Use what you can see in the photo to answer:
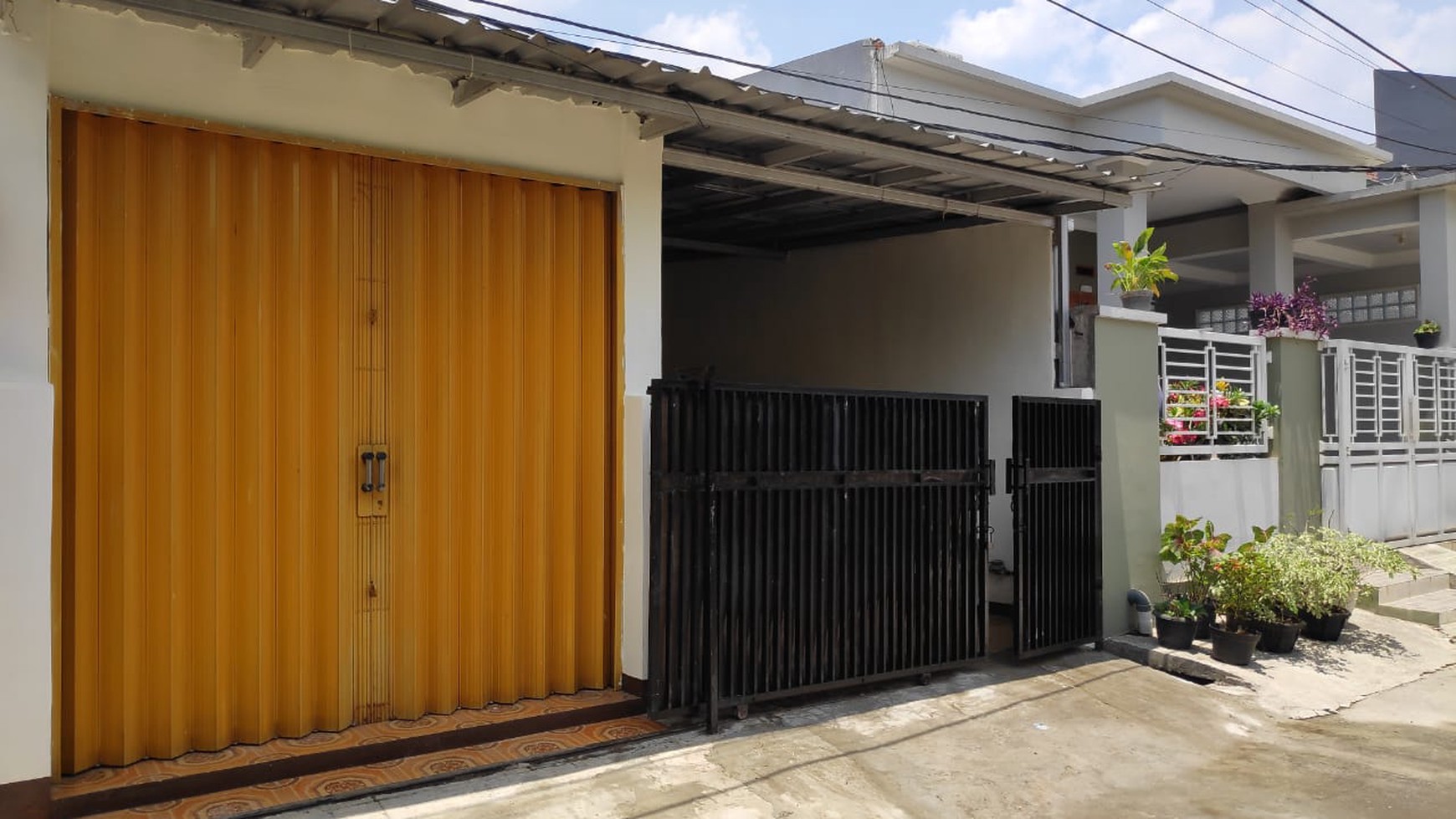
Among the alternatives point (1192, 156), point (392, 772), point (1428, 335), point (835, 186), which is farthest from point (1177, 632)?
point (1428, 335)

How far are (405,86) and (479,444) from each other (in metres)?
1.61

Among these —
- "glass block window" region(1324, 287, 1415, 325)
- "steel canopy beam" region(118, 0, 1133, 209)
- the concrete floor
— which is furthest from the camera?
"glass block window" region(1324, 287, 1415, 325)

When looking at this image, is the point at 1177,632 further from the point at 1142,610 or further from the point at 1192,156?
the point at 1192,156

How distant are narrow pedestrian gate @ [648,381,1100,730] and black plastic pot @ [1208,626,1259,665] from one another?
86 centimetres

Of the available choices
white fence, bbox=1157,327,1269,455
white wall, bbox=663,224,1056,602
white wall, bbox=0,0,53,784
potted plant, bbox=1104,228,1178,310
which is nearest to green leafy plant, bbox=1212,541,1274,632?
white fence, bbox=1157,327,1269,455

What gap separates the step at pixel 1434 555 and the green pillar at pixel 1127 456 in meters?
3.86

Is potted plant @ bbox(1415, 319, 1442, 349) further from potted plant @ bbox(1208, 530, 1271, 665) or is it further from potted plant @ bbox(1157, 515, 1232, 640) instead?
potted plant @ bbox(1208, 530, 1271, 665)

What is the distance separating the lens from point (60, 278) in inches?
139

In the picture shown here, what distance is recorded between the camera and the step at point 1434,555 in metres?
9.09

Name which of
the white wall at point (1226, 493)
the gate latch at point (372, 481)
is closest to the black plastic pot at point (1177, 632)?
the white wall at point (1226, 493)

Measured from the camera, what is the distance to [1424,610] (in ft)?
26.0

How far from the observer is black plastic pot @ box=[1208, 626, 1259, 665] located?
6.38 metres

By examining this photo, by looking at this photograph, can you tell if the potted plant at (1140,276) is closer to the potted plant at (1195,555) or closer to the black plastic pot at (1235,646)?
the potted plant at (1195,555)

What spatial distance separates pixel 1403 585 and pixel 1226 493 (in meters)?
1.83
